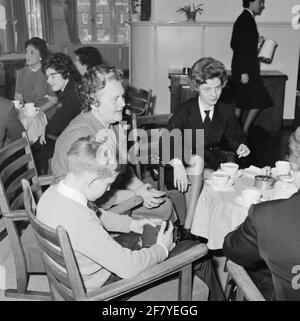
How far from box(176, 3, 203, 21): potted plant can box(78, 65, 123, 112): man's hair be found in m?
4.08

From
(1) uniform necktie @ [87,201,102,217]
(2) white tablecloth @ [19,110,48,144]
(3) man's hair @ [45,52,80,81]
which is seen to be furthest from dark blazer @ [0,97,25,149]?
(1) uniform necktie @ [87,201,102,217]

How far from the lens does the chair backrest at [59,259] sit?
1.47 m

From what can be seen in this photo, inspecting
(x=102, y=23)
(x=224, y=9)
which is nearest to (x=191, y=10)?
(x=224, y=9)

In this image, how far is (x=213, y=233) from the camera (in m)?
2.35

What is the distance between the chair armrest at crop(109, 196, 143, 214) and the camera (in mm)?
2336

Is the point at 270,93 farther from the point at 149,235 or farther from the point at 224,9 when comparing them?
the point at 149,235

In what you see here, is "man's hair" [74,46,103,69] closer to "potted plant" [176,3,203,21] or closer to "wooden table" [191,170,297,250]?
"wooden table" [191,170,297,250]

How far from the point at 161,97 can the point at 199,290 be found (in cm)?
497

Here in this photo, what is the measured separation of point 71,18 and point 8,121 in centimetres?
680

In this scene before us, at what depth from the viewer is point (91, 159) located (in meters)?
1.64

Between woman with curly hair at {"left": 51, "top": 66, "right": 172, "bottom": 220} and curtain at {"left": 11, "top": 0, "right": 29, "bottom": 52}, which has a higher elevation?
curtain at {"left": 11, "top": 0, "right": 29, "bottom": 52}

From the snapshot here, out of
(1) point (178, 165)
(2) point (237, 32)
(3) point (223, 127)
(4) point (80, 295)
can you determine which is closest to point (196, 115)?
(3) point (223, 127)

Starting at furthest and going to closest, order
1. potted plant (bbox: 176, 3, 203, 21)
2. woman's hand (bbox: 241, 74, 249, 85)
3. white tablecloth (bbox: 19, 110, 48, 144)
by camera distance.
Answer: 1. potted plant (bbox: 176, 3, 203, 21)
2. woman's hand (bbox: 241, 74, 249, 85)
3. white tablecloth (bbox: 19, 110, 48, 144)

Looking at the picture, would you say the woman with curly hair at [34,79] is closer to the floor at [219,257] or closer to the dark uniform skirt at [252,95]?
the floor at [219,257]
